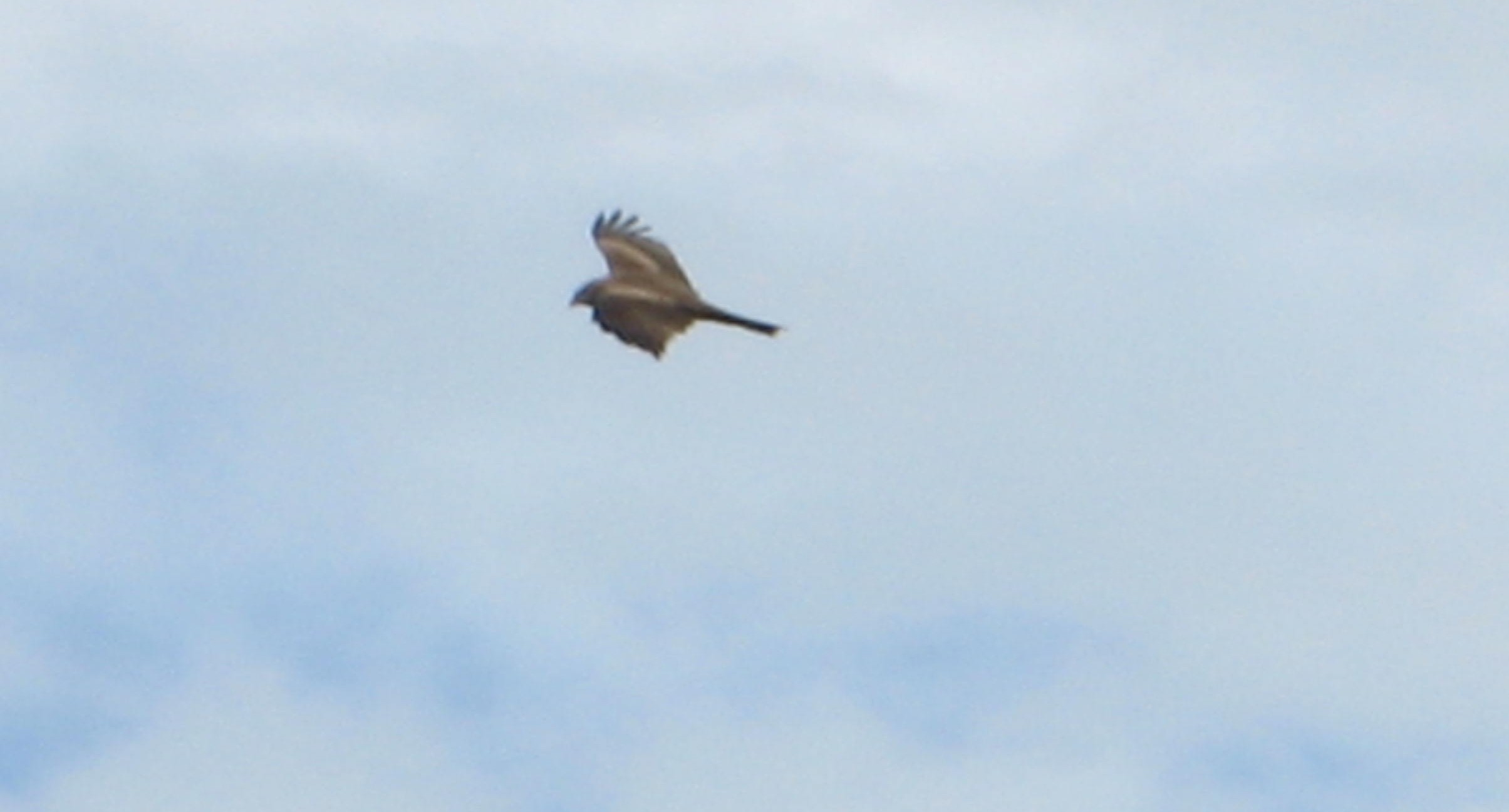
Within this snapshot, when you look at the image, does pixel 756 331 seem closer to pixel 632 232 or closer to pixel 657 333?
pixel 657 333

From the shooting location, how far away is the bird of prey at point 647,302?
177 ft

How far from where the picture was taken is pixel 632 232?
188 ft

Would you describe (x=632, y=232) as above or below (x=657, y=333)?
above

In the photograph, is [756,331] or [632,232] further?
[632,232]

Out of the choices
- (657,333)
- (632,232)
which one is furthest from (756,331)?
(632,232)

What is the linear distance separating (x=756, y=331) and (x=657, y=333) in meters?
2.61

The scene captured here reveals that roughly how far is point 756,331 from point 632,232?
6.18 meters

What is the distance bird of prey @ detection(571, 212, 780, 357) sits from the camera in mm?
53938

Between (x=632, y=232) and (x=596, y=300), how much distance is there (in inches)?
125

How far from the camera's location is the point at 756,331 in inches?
2050

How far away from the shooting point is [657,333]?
54.0m

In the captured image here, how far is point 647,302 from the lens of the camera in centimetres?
5444

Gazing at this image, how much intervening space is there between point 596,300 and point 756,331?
12.8 feet

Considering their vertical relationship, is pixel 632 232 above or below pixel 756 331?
above
